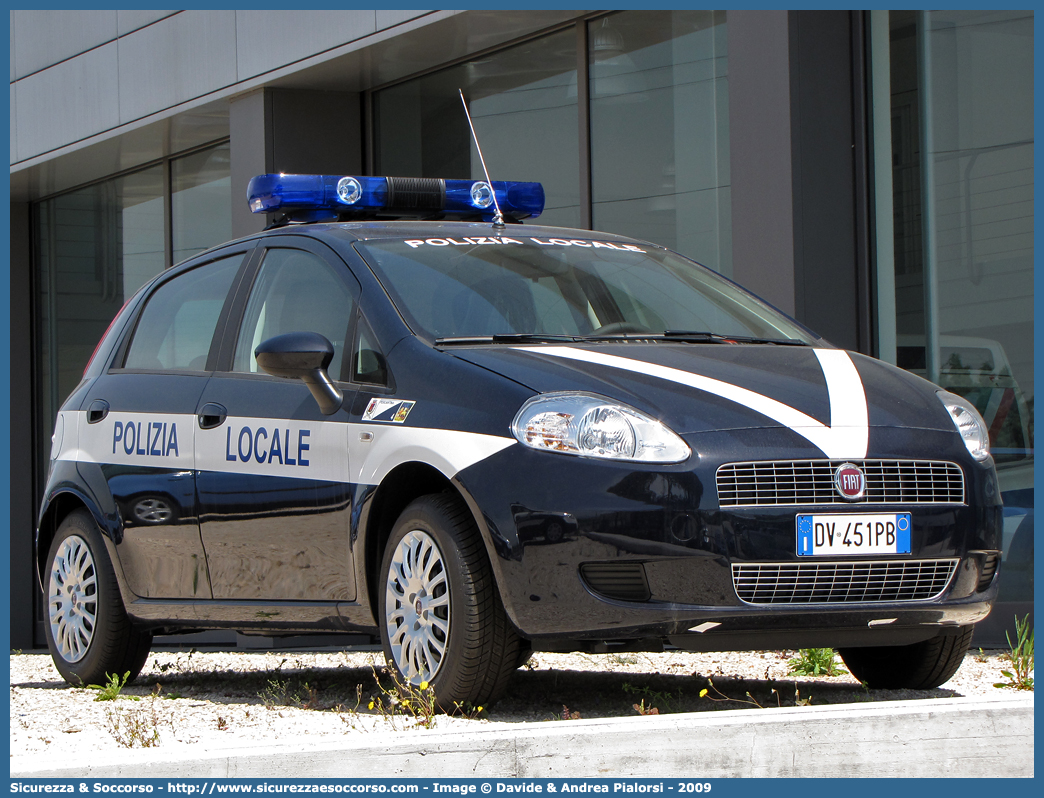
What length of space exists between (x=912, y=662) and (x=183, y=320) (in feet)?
10.8

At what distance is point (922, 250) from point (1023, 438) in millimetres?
1173

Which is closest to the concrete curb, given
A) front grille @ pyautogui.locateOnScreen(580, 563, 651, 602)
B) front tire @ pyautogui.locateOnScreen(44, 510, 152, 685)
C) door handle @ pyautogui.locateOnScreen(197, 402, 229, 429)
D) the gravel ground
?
the gravel ground

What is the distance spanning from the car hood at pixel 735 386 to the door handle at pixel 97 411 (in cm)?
229

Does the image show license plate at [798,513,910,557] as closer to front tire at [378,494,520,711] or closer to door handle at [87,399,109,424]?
front tire at [378,494,520,711]

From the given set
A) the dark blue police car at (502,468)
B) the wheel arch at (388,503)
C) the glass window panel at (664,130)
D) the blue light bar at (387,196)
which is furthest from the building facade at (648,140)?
the wheel arch at (388,503)

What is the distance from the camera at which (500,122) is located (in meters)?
11.2

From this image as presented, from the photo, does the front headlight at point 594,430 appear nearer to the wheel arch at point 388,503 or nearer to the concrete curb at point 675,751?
the wheel arch at point 388,503

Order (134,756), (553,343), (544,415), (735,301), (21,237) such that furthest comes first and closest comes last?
1. (21,237)
2. (735,301)
3. (553,343)
4. (544,415)
5. (134,756)

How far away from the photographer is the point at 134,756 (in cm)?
352

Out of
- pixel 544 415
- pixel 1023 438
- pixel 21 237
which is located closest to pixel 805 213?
pixel 1023 438

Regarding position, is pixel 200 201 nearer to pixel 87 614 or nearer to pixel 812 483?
pixel 87 614

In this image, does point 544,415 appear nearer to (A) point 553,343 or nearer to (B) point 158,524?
(A) point 553,343

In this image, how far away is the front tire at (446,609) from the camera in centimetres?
456

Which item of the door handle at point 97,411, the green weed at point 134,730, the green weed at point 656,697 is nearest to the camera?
the green weed at point 134,730
